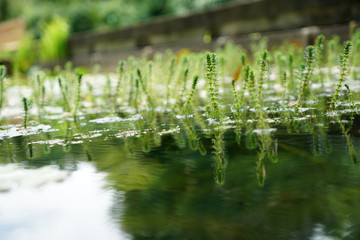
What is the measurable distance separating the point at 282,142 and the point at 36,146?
2.89 ft

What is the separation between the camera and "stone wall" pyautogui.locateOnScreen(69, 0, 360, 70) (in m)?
4.98

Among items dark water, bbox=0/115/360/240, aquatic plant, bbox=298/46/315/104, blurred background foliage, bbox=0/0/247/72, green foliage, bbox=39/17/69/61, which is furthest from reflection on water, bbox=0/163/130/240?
blurred background foliage, bbox=0/0/247/72

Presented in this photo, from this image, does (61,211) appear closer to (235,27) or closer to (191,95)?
(191,95)

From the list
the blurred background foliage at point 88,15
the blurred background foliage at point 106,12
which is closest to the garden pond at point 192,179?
the blurred background foliage at point 88,15

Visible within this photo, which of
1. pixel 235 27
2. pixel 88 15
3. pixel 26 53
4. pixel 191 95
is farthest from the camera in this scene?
pixel 88 15

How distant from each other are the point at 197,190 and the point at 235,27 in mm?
5813

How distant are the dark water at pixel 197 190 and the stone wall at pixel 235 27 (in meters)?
4.02

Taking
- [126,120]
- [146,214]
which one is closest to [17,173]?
[146,214]

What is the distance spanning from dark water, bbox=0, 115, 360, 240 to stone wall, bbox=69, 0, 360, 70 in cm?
402

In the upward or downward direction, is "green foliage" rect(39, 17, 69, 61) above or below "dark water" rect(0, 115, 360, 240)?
above

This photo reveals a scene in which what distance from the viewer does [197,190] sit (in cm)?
88

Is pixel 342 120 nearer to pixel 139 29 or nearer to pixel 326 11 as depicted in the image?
pixel 326 11

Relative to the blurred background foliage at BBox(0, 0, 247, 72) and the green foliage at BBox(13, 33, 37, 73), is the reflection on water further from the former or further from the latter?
the green foliage at BBox(13, 33, 37, 73)

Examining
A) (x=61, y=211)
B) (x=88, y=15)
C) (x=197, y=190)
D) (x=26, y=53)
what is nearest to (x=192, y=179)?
(x=197, y=190)
